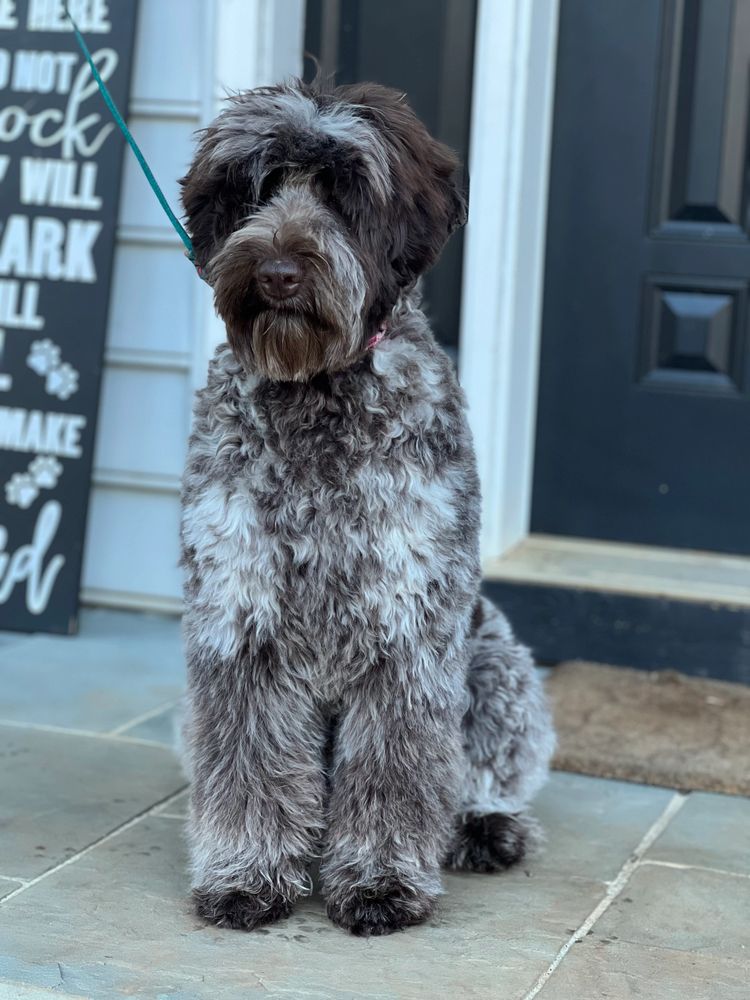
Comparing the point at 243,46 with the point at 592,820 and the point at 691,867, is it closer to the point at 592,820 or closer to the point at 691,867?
the point at 592,820

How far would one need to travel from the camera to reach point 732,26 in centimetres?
441

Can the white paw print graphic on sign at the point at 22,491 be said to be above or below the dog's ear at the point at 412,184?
below

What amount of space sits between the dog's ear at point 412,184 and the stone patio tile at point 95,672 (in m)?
1.95

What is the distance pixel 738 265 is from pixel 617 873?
2196 millimetres

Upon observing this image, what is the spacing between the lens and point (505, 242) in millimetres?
4488

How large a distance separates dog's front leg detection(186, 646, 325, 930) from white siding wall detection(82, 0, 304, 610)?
7.33 feet

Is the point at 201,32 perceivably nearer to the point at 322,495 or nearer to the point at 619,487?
the point at 619,487

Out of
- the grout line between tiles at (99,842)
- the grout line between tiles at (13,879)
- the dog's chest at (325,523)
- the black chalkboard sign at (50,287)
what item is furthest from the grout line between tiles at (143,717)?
the dog's chest at (325,523)

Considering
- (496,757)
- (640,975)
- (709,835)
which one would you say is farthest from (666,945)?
(709,835)

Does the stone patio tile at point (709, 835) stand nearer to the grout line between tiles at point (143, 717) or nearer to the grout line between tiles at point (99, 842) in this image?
the grout line between tiles at point (99, 842)

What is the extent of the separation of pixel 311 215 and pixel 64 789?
1.72m

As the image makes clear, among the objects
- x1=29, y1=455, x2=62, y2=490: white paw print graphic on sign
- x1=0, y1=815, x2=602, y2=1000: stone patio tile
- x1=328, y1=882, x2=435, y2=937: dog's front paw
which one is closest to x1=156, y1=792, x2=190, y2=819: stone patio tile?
x1=0, y1=815, x2=602, y2=1000: stone patio tile

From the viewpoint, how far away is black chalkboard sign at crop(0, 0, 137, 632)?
4.75 meters

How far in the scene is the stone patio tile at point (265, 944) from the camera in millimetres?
2508
